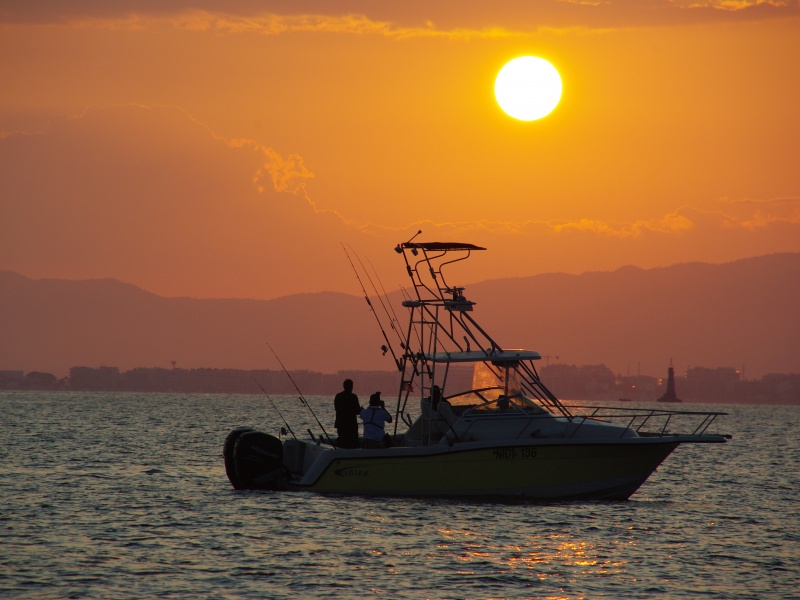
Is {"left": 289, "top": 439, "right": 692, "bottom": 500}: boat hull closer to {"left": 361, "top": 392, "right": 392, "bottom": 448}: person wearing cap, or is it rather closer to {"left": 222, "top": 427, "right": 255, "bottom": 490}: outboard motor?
{"left": 361, "top": 392, "right": 392, "bottom": 448}: person wearing cap

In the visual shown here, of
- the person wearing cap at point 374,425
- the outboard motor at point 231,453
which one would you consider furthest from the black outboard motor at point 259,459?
the person wearing cap at point 374,425

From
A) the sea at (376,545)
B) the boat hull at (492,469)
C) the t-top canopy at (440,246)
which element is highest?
the t-top canopy at (440,246)

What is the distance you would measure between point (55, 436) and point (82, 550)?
46.1m

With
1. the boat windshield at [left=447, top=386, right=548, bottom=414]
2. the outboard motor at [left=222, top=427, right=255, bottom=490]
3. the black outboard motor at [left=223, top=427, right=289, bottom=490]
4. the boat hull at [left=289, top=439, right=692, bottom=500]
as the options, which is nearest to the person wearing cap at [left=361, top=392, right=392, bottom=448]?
the boat hull at [left=289, top=439, right=692, bottom=500]

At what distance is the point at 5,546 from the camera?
21.5 m

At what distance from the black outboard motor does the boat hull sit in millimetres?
1868

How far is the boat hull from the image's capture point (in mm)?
24812

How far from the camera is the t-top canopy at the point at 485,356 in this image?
26062 millimetres

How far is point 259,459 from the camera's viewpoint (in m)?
27.4

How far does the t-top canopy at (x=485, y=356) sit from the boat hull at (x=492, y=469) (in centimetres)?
224

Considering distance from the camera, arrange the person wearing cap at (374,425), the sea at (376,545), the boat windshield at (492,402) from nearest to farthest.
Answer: the sea at (376,545), the boat windshield at (492,402), the person wearing cap at (374,425)

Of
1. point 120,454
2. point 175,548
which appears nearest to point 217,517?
point 175,548

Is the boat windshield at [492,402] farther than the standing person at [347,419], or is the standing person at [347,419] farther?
the standing person at [347,419]

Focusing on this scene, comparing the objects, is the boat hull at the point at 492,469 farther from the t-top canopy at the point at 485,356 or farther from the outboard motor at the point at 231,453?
the outboard motor at the point at 231,453
